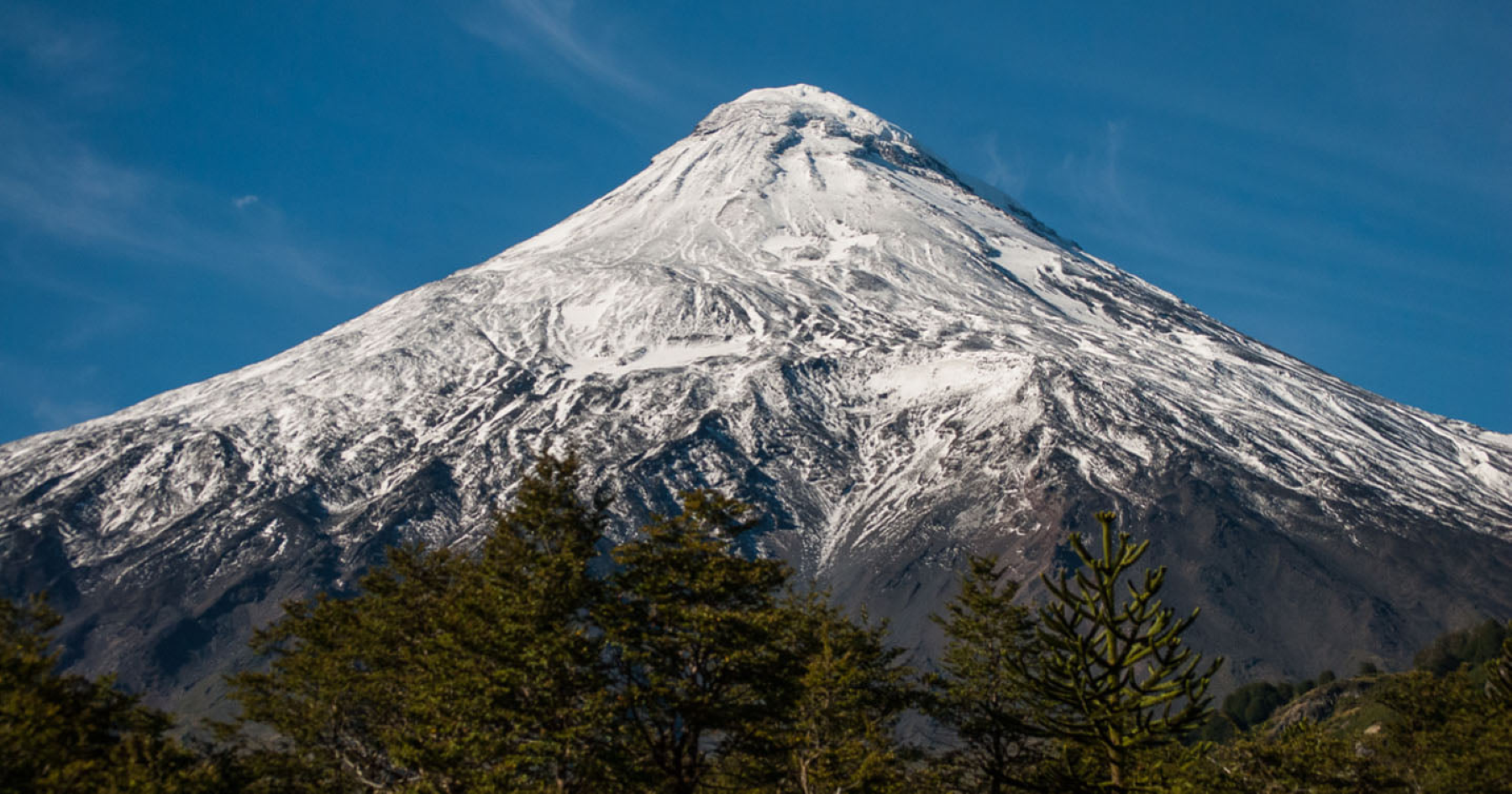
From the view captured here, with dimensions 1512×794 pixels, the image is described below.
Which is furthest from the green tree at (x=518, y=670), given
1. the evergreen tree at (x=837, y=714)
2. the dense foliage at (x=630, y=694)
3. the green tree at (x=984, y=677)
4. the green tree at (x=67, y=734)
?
the green tree at (x=984, y=677)

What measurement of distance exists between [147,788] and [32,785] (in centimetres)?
214

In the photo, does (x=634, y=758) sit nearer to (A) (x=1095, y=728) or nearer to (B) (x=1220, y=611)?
(A) (x=1095, y=728)

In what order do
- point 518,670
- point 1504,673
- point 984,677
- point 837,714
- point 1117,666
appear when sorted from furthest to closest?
point 984,677 → point 837,714 → point 1504,673 → point 518,670 → point 1117,666

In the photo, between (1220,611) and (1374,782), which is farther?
(1220,611)

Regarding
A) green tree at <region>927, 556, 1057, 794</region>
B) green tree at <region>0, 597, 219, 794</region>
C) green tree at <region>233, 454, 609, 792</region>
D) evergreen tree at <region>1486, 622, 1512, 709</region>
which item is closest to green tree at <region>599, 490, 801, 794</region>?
green tree at <region>233, 454, 609, 792</region>

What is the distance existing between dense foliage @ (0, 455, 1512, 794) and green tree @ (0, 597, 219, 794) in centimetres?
8

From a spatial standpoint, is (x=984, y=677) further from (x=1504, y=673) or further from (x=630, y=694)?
(x=630, y=694)

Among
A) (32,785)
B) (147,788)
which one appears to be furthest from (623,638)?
(32,785)

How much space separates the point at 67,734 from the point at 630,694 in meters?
14.2

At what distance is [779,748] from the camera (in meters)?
26.0

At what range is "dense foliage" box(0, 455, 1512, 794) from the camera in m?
22.5

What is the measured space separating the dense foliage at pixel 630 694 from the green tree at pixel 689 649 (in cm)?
6

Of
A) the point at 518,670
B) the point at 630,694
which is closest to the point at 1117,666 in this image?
the point at 630,694

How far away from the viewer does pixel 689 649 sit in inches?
982
